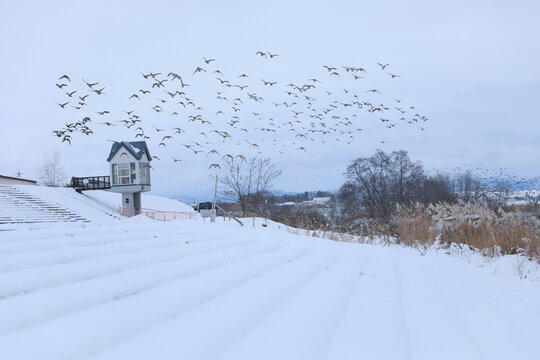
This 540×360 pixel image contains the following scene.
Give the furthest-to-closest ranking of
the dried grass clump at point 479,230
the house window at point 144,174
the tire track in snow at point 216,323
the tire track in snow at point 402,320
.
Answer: the house window at point 144,174
the dried grass clump at point 479,230
the tire track in snow at point 402,320
the tire track in snow at point 216,323

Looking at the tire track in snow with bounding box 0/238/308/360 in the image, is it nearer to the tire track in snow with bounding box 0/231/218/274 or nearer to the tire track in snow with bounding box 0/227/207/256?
the tire track in snow with bounding box 0/231/218/274

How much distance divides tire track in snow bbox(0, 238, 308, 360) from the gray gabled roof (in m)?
27.4

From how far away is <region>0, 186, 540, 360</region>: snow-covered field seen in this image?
1541mm

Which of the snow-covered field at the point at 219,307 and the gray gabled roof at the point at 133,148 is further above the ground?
the gray gabled roof at the point at 133,148

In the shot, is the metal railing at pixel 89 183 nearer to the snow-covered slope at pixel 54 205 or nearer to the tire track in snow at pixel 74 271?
the snow-covered slope at pixel 54 205

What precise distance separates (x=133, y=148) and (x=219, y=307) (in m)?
28.6

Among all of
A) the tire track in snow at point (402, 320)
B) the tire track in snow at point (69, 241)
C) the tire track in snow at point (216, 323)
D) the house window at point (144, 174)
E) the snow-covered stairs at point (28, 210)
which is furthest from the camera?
the house window at point (144, 174)

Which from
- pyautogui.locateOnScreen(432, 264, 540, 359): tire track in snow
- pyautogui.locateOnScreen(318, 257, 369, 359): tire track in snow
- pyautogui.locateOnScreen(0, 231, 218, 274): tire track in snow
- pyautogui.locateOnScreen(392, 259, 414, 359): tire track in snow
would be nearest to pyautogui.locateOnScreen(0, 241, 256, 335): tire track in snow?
pyautogui.locateOnScreen(0, 231, 218, 274): tire track in snow

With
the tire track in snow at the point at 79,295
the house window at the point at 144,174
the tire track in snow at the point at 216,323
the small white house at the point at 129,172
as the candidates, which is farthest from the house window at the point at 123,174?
the tire track in snow at the point at 216,323

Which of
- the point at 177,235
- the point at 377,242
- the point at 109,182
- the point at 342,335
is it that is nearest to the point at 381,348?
the point at 342,335

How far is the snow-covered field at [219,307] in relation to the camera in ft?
5.06

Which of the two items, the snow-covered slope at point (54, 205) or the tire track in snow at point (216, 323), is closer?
the tire track in snow at point (216, 323)

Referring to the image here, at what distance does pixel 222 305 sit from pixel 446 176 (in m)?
41.6

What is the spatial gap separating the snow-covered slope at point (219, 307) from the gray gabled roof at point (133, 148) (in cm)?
2627
